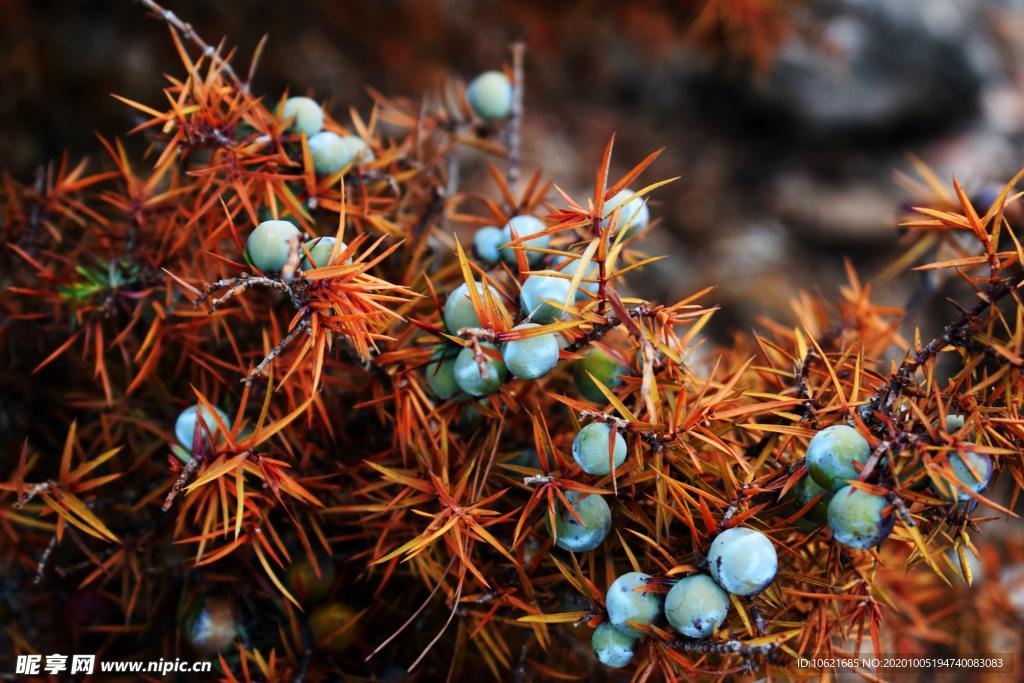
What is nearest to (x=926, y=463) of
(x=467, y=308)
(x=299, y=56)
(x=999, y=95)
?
(x=467, y=308)

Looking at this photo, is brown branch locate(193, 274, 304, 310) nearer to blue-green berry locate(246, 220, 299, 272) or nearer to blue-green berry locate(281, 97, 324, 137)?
blue-green berry locate(246, 220, 299, 272)

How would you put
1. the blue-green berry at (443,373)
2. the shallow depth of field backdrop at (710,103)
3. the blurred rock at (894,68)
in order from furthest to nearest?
the blurred rock at (894,68) < the shallow depth of field backdrop at (710,103) < the blue-green berry at (443,373)

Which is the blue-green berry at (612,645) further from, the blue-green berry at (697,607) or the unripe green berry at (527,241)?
the unripe green berry at (527,241)

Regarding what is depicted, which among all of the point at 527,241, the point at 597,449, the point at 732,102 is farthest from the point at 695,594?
the point at 732,102

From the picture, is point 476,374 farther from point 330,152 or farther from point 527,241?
point 330,152

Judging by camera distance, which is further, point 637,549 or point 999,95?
point 999,95

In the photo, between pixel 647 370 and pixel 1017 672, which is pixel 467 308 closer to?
pixel 647 370

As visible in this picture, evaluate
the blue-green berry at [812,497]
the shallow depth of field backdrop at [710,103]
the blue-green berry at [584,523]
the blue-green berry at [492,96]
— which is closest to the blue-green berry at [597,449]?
the blue-green berry at [584,523]
